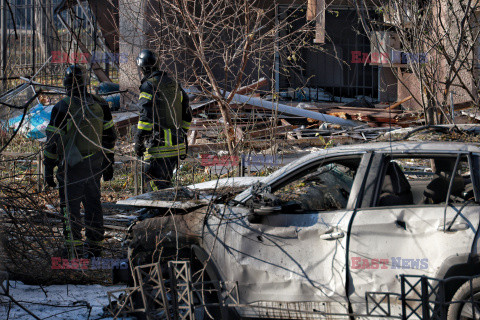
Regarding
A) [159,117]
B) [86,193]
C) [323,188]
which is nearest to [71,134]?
[86,193]

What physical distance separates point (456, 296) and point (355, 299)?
681 millimetres

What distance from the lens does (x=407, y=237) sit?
4301 millimetres

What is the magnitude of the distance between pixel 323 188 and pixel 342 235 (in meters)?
0.84

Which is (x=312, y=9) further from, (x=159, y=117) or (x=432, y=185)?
(x=432, y=185)

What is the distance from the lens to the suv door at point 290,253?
4500 millimetres

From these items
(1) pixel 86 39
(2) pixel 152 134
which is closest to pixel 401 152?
(2) pixel 152 134

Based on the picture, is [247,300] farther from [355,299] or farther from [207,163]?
[207,163]

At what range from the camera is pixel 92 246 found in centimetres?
699

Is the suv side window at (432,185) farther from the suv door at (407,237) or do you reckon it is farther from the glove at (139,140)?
the glove at (139,140)

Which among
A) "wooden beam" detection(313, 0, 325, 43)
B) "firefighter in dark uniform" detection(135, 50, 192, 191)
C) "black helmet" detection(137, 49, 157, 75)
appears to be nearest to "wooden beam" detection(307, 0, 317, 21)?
"wooden beam" detection(313, 0, 325, 43)

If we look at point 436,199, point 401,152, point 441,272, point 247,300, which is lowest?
point 247,300

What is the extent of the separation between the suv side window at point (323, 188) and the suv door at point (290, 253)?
0.06 m

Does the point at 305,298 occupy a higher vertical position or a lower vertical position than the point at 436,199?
lower

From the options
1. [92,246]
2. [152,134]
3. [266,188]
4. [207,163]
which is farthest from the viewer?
[207,163]
